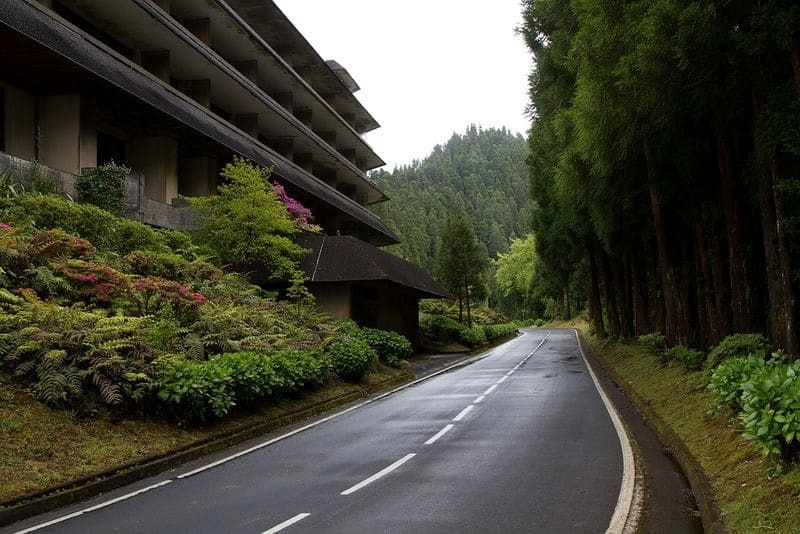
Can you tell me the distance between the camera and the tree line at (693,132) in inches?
358

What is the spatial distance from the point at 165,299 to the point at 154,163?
11.8 m

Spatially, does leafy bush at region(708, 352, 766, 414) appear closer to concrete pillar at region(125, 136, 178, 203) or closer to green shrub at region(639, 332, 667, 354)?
green shrub at region(639, 332, 667, 354)

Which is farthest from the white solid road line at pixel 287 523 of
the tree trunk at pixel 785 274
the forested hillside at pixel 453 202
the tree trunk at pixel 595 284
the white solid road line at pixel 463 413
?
the forested hillside at pixel 453 202

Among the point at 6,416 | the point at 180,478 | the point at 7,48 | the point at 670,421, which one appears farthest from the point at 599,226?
the point at 7,48

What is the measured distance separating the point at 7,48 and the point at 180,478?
44.1ft

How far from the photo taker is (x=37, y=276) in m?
12.4

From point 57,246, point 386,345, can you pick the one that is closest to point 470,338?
point 386,345

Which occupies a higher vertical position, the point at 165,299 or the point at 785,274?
the point at 165,299

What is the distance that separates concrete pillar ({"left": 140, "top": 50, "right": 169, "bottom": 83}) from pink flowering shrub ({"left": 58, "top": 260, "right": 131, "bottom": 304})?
1445 centimetres

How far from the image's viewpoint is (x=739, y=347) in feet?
37.8

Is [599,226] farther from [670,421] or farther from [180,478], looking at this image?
[180,478]

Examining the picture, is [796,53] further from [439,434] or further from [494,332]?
[494,332]

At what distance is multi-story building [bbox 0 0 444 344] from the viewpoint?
18547 millimetres

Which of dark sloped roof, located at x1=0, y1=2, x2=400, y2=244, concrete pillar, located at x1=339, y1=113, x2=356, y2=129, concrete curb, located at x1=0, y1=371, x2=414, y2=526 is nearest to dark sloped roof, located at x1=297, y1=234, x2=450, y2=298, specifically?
dark sloped roof, located at x1=0, y1=2, x2=400, y2=244
